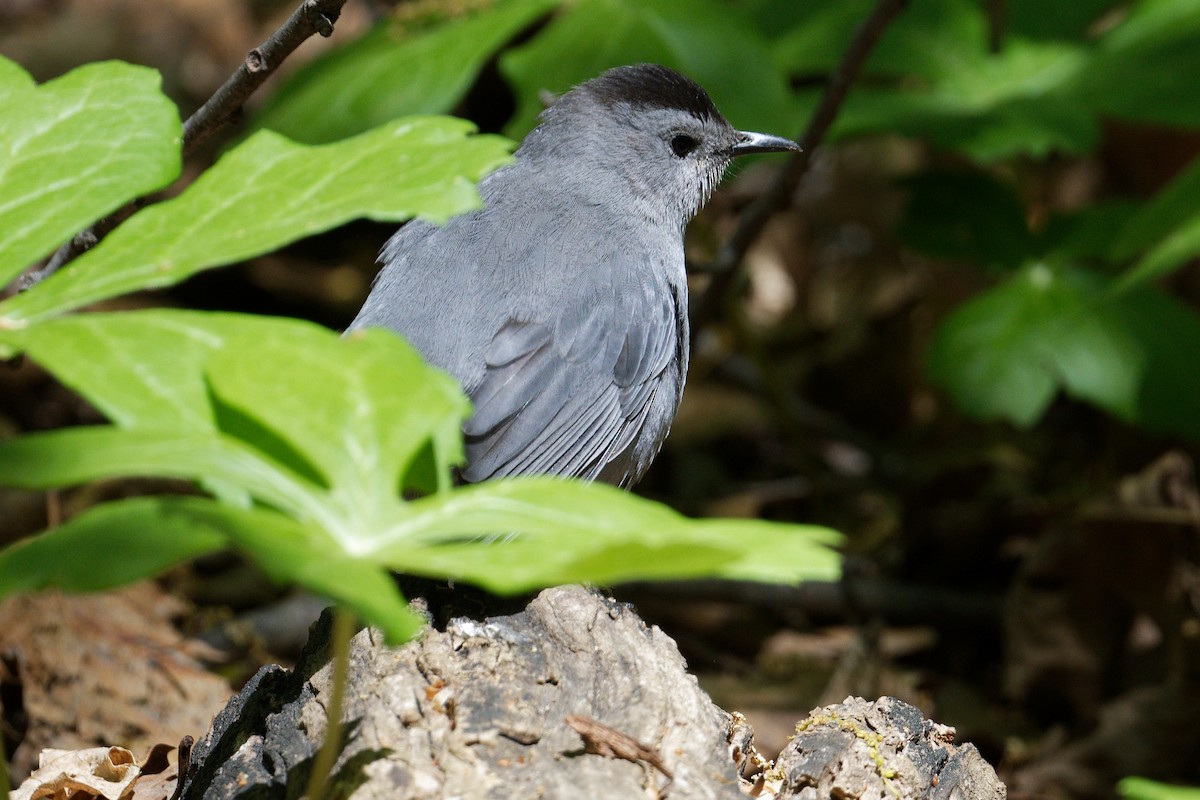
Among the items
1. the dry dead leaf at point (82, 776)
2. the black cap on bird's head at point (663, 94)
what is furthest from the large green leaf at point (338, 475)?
the black cap on bird's head at point (663, 94)

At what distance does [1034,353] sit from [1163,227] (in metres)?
0.98

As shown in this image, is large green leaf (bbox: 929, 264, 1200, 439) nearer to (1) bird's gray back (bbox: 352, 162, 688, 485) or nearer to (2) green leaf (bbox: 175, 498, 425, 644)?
(1) bird's gray back (bbox: 352, 162, 688, 485)

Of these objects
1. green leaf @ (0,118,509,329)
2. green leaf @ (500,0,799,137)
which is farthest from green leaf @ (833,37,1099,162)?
green leaf @ (0,118,509,329)

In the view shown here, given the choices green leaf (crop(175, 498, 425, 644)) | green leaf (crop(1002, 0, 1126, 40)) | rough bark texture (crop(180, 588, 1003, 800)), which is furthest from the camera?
green leaf (crop(1002, 0, 1126, 40))

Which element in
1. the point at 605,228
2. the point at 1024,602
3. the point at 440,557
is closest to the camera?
the point at 440,557

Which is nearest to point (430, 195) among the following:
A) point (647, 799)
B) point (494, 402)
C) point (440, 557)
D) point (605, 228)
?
point (440, 557)

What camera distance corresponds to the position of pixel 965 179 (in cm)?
554

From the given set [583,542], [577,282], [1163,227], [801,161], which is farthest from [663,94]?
[583,542]

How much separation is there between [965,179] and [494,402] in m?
3.12

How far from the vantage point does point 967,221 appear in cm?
537

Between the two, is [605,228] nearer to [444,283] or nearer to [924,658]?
[444,283]

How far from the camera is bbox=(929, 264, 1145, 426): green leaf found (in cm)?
472

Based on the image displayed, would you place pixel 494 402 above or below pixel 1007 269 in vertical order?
below

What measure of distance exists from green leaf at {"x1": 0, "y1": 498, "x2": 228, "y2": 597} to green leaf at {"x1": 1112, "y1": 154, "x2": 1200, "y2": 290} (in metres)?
3.14
